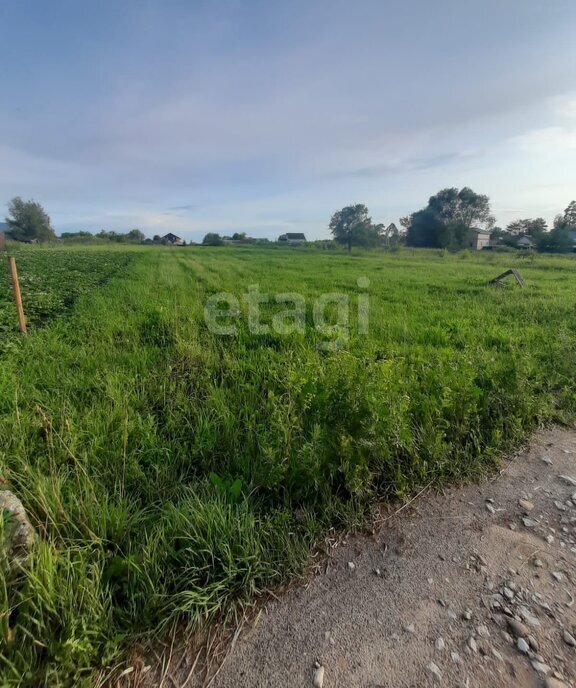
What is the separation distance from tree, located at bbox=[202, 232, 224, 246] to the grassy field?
230ft

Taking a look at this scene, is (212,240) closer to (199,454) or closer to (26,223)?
(26,223)

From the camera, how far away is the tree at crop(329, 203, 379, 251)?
2094 inches

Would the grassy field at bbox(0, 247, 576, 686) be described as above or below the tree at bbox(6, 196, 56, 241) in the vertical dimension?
below

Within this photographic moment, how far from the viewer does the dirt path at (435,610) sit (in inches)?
50.2

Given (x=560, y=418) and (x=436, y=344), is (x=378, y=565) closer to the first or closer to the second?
(x=560, y=418)

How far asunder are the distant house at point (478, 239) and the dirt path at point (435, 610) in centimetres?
5884

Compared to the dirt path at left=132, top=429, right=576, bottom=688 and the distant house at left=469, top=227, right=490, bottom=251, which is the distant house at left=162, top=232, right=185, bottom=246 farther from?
the dirt path at left=132, top=429, right=576, bottom=688

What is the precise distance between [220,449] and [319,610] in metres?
1.25

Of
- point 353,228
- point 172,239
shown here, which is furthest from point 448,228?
point 172,239

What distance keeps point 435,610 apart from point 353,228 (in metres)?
60.3

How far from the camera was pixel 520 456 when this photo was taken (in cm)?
263

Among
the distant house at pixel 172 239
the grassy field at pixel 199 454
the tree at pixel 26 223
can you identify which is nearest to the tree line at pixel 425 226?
the tree at pixel 26 223

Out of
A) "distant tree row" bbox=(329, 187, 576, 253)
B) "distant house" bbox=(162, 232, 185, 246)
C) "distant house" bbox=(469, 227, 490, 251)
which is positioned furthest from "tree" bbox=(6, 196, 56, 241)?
"distant house" bbox=(469, 227, 490, 251)

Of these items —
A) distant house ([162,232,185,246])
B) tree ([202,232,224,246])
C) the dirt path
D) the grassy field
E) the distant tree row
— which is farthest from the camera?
distant house ([162,232,185,246])
